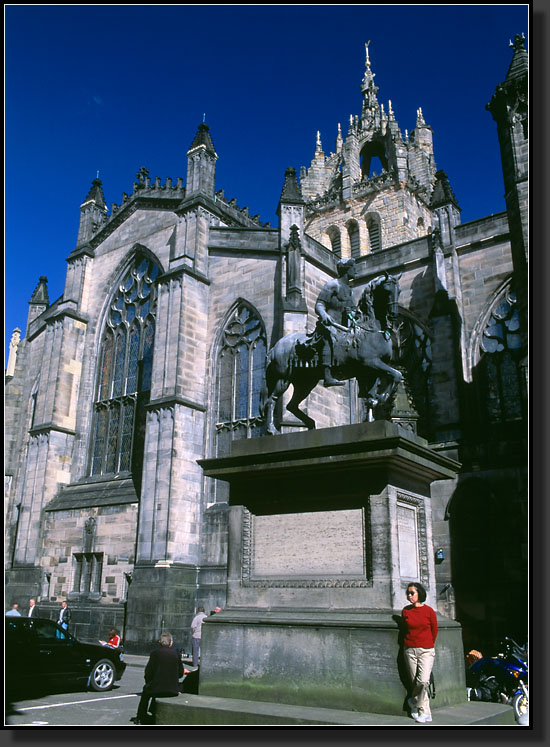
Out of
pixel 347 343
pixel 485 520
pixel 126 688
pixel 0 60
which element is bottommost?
pixel 126 688

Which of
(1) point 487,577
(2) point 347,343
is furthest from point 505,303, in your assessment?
(2) point 347,343

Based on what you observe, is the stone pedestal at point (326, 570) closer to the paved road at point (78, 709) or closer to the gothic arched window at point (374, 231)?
the paved road at point (78, 709)

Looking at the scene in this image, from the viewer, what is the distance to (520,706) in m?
6.47

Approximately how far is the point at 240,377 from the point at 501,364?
27.2 ft

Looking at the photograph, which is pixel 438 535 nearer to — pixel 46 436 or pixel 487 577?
pixel 487 577

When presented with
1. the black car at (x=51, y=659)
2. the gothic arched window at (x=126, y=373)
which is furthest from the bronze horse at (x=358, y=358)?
the gothic arched window at (x=126, y=373)

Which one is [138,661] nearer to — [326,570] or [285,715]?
[326,570]

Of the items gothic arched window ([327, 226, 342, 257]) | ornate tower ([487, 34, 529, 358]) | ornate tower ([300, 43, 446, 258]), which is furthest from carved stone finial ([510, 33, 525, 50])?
gothic arched window ([327, 226, 342, 257])

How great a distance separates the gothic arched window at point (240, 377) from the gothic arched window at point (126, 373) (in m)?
3.43

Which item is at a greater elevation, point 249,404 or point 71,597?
point 249,404

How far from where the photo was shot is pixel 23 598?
901 inches

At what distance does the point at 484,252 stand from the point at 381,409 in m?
13.8

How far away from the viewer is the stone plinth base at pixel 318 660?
5672 mm

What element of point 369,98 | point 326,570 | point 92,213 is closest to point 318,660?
point 326,570
